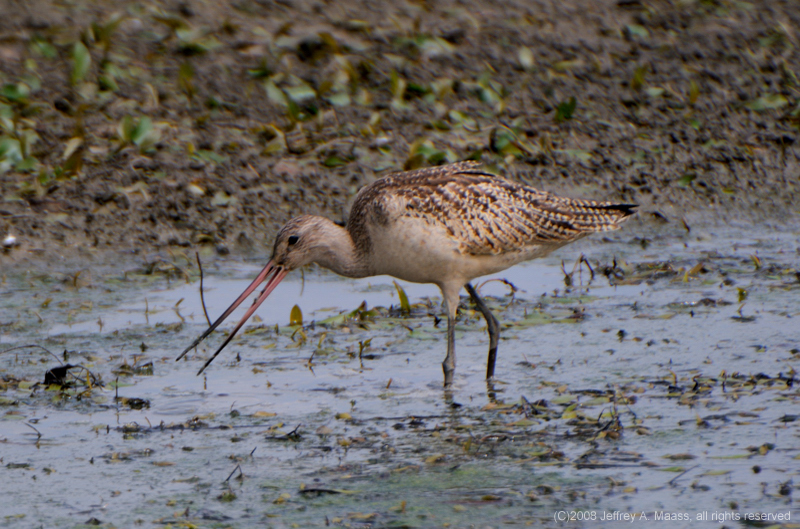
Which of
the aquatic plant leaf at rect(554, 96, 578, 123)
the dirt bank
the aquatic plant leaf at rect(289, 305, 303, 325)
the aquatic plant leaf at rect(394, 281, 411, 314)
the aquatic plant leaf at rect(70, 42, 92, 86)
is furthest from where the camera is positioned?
the aquatic plant leaf at rect(554, 96, 578, 123)

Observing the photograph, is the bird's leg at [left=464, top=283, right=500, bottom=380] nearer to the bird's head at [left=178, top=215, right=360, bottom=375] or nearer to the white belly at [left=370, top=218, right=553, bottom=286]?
the white belly at [left=370, top=218, right=553, bottom=286]

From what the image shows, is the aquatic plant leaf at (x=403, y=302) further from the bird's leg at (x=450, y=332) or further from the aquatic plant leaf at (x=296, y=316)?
the bird's leg at (x=450, y=332)

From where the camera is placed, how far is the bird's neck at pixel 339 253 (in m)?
5.97

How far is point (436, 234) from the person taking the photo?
5.76 metres

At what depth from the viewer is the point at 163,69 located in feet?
33.9

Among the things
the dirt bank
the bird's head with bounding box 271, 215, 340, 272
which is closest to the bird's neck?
the bird's head with bounding box 271, 215, 340, 272

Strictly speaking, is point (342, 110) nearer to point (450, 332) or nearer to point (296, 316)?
point (296, 316)

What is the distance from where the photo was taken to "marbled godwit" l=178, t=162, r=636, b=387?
5.74 meters

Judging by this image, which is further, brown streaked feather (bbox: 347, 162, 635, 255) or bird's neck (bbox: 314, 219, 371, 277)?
bird's neck (bbox: 314, 219, 371, 277)

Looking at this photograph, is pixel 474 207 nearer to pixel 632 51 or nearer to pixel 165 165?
pixel 165 165

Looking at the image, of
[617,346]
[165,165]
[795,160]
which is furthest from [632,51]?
[617,346]

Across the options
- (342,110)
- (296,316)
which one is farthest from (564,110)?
(296,316)

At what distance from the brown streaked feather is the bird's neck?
55 mm

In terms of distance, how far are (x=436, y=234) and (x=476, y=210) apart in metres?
0.32
